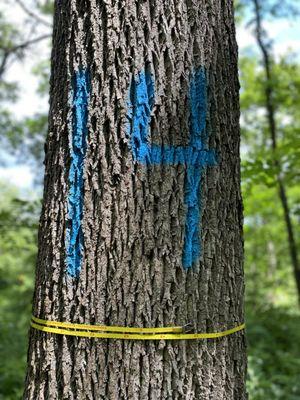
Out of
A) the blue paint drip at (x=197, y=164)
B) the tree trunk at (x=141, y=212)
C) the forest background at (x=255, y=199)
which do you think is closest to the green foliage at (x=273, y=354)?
the forest background at (x=255, y=199)

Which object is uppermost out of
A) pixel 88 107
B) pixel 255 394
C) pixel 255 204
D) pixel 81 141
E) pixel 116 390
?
pixel 255 204

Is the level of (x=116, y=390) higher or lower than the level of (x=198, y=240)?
lower

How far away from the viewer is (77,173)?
5.15ft

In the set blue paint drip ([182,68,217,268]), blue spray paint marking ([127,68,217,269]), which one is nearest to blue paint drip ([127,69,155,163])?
blue spray paint marking ([127,68,217,269])

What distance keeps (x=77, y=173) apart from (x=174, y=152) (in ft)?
1.12

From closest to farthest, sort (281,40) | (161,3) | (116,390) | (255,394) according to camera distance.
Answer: (116,390)
(161,3)
(255,394)
(281,40)

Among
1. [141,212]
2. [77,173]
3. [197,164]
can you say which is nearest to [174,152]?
[197,164]

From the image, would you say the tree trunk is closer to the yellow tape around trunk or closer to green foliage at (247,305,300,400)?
the yellow tape around trunk

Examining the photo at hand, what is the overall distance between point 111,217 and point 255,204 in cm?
902

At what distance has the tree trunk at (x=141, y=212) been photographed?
1.46 m

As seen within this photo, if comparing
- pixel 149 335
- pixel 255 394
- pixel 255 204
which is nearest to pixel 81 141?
pixel 149 335

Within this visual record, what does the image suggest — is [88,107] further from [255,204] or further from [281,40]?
[281,40]

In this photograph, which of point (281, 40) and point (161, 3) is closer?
point (161, 3)

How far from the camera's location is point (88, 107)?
5.15ft
